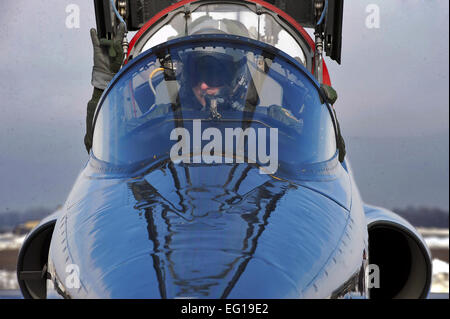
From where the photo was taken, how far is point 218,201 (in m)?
3.49

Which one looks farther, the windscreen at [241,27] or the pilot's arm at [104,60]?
the windscreen at [241,27]

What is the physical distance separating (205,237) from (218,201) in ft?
1.42

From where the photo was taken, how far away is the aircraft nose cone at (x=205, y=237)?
9.30ft

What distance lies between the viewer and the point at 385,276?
5.15 m

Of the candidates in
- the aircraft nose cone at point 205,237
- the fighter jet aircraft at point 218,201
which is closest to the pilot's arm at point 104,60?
the fighter jet aircraft at point 218,201

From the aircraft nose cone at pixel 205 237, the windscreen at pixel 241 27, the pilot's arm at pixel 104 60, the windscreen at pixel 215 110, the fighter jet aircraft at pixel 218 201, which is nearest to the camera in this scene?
the aircraft nose cone at pixel 205 237

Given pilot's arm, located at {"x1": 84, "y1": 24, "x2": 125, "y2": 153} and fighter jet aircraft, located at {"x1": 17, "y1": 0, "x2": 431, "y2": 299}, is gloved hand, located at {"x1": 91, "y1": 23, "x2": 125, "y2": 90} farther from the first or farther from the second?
fighter jet aircraft, located at {"x1": 17, "y1": 0, "x2": 431, "y2": 299}

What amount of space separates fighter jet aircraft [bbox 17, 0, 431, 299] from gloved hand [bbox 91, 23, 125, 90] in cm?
232

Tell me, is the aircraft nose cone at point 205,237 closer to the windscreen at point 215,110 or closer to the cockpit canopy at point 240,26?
the windscreen at point 215,110

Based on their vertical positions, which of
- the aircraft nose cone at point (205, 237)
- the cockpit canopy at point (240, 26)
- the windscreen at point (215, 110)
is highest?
the cockpit canopy at point (240, 26)

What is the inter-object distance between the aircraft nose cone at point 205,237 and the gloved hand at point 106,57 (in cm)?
355

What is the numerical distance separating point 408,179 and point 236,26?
52.0 feet

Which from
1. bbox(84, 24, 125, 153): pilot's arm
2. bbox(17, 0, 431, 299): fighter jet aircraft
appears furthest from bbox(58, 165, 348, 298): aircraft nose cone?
bbox(84, 24, 125, 153): pilot's arm

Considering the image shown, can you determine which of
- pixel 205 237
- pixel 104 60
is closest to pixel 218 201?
pixel 205 237
